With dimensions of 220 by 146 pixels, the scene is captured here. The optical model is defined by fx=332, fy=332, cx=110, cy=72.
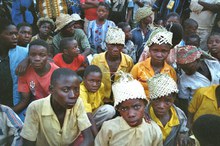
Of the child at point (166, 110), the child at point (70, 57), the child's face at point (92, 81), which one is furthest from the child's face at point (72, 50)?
the child at point (166, 110)

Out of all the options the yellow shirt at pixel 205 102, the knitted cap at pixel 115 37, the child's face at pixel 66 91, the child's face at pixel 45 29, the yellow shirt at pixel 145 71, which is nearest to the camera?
the child's face at pixel 66 91

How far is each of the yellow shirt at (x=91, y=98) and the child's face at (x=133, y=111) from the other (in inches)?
25.8

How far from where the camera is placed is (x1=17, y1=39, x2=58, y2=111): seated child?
3.56 metres

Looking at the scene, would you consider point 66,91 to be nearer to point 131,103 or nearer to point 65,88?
point 65,88

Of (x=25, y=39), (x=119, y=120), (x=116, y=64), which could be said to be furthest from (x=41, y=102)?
(x=25, y=39)

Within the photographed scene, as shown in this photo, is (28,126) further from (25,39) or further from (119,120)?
(25,39)

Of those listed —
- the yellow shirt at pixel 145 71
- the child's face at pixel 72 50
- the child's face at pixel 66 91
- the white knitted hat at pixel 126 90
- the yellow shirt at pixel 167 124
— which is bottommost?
the yellow shirt at pixel 167 124

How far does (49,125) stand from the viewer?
295cm

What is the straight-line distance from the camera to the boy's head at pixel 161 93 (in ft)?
10.5

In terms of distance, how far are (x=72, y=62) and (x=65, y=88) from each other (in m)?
1.76

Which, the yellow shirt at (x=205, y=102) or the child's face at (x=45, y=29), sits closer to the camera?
the yellow shirt at (x=205, y=102)

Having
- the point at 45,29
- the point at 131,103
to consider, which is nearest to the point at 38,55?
the point at 131,103

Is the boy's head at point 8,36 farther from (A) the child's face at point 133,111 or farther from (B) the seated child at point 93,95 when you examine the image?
(A) the child's face at point 133,111

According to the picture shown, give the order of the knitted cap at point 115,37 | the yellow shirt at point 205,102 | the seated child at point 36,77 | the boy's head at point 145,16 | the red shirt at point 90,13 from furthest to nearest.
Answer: the red shirt at point 90,13
the boy's head at point 145,16
the knitted cap at point 115,37
the seated child at point 36,77
the yellow shirt at point 205,102
